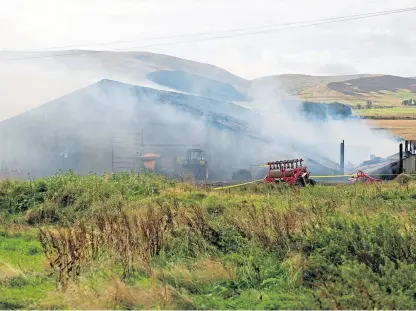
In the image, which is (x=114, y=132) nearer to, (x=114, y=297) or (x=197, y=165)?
(x=197, y=165)

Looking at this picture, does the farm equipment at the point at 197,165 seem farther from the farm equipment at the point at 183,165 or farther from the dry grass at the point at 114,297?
the dry grass at the point at 114,297

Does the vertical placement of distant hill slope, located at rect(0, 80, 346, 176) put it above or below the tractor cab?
above

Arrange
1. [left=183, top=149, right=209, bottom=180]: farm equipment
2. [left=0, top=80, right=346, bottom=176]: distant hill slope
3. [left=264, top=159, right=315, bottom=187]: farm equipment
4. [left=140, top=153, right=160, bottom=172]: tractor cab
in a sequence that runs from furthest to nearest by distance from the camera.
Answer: [left=0, top=80, right=346, bottom=176]: distant hill slope < [left=140, top=153, right=160, bottom=172]: tractor cab < [left=183, top=149, right=209, bottom=180]: farm equipment < [left=264, top=159, right=315, bottom=187]: farm equipment

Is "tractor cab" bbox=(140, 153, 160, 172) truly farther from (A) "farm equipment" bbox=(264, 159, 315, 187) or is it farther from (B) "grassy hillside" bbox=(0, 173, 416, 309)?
(B) "grassy hillside" bbox=(0, 173, 416, 309)

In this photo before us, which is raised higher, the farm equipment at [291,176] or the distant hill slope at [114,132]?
the distant hill slope at [114,132]

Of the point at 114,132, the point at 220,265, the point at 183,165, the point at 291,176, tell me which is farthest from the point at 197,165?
the point at 220,265

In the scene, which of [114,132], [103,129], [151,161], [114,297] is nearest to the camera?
[114,297]

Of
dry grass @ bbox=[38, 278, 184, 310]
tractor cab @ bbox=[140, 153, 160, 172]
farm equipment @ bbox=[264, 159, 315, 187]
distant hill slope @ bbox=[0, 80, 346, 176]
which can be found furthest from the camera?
distant hill slope @ bbox=[0, 80, 346, 176]

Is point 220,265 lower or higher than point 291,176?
lower

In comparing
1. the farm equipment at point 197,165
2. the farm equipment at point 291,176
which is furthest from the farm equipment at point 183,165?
the farm equipment at point 291,176

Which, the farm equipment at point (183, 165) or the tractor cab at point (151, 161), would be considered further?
the tractor cab at point (151, 161)

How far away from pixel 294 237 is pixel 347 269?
226 centimetres

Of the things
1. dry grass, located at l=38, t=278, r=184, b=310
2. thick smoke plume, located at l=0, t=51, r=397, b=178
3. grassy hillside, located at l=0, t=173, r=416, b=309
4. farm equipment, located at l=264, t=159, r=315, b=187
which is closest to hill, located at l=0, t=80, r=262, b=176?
thick smoke plume, located at l=0, t=51, r=397, b=178

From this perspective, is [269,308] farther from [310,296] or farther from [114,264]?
[114,264]
